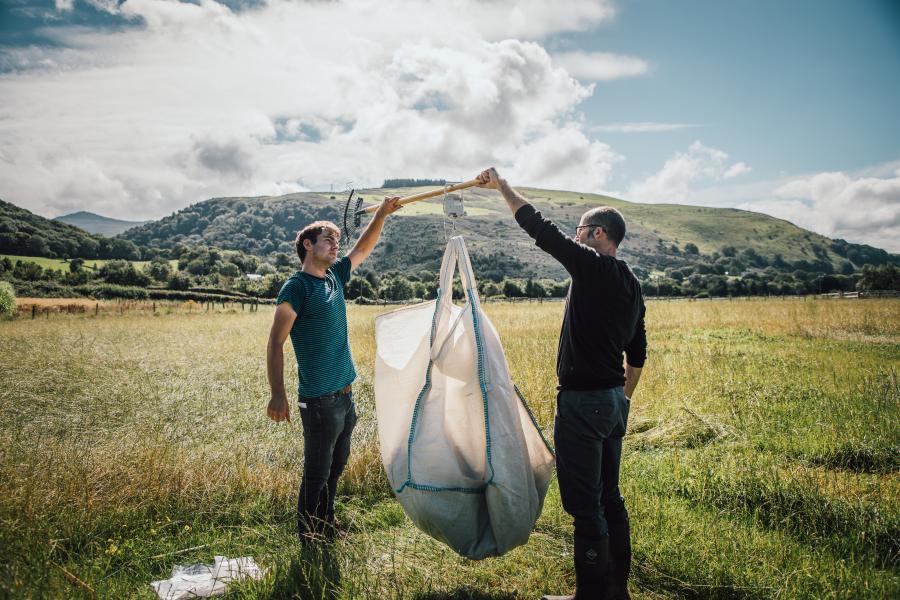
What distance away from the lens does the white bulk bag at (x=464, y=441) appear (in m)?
2.82

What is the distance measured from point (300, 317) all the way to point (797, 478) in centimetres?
445

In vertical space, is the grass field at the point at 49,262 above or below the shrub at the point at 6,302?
above

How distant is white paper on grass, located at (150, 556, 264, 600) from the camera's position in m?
2.91

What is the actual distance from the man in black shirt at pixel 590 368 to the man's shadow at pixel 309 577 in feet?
4.96

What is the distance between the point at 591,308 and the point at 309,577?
2425 millimetres

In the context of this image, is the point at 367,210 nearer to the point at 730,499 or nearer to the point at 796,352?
the point at 730,499

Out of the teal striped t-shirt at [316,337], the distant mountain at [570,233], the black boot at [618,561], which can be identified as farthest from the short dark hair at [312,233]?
the distant mountain at [570,233]

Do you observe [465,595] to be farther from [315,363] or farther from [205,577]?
[315,363]

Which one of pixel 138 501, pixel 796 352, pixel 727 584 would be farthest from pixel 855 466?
pixel 796 352

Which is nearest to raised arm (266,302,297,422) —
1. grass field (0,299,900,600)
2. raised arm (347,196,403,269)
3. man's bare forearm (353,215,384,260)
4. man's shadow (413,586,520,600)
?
raised arm (347,196,403,269)

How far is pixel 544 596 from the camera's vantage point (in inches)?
114

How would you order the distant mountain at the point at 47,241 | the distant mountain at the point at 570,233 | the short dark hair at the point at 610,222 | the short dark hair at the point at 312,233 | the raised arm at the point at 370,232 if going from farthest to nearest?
the distant mountain at the point at 570,233, the distant mountain at the point at 47,241, the raised arm at the point at 370,232, the short dark hair at the point at 312,233, the short dark hair at the point at 610,222

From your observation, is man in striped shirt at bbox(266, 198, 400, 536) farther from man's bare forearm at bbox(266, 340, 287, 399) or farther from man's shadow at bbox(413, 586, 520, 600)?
man's shadow at bbox(413, 586, 520, 600)

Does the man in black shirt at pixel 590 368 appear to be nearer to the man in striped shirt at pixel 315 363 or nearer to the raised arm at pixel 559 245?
the raised arm at pixel 559 245
